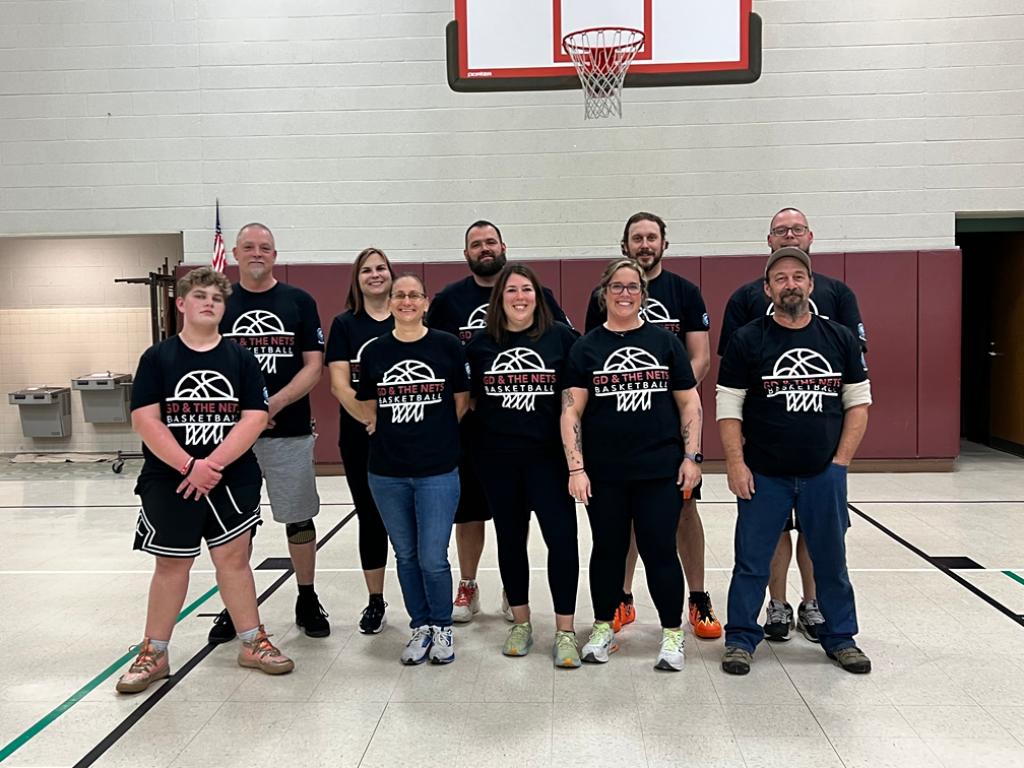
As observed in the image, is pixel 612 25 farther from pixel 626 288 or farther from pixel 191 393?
pixel 191 393

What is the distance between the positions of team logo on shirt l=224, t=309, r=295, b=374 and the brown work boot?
114 centimetres

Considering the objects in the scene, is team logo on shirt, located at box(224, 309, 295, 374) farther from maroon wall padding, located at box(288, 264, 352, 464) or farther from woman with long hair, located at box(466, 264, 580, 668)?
maroon wall padding, located at box(288, 264, 352, 464)

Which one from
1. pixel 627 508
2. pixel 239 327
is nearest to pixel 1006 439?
pixel 627 508

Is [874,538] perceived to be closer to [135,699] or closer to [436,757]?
[436,757]

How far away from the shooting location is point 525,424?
10.9 feet

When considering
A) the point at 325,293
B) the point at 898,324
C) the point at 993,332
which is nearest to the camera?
the point at 898,324

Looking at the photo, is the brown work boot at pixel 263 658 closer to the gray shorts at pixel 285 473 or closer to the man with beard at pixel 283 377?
the man with beard at pixel 283 377

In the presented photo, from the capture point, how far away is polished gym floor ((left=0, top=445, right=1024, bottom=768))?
270 cm

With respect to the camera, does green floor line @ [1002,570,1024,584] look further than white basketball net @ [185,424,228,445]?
Yes

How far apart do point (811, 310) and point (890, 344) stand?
16.2ft

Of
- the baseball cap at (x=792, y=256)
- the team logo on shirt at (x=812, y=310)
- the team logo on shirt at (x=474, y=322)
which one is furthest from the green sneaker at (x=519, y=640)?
the baseball cap at (x=792, y=256)

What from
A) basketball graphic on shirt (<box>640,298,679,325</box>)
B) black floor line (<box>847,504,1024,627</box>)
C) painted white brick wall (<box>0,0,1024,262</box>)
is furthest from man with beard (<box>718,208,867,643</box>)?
painted white brick wall (<box>0,0,1024,262</box>)

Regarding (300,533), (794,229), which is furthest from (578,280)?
(300,533)

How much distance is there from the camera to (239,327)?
12.1 ft
